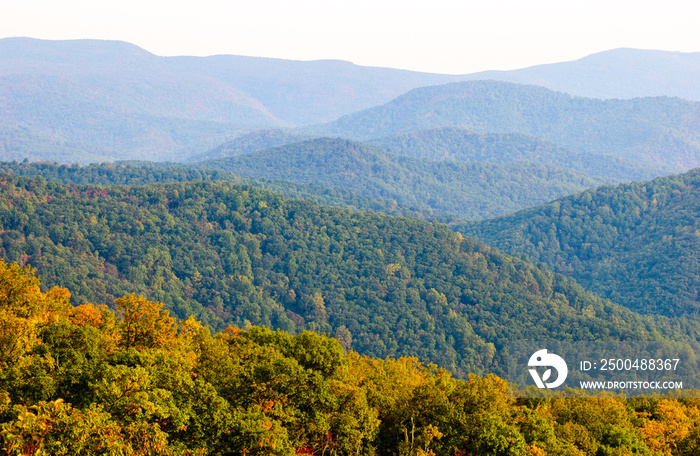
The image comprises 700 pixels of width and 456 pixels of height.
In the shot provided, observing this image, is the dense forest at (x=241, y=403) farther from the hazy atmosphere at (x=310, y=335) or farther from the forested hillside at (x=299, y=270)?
the forested hillside at (x=299, y=270)

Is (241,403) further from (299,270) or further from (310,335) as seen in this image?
(299,270)

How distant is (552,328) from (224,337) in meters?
95.6

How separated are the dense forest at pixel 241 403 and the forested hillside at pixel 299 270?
6816 cm

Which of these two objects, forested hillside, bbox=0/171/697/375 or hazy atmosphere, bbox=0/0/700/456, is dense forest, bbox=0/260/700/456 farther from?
forested hillside, bbox=0/171/697/375

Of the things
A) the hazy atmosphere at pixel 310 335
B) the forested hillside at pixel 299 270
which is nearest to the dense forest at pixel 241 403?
the hazy atmosphere at pixel 310 335

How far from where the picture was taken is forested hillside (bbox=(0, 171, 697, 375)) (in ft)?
394

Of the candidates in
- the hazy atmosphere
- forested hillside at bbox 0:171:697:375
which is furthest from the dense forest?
forested hillside at bbox 0:171:697:375

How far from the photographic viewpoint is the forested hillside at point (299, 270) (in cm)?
12006

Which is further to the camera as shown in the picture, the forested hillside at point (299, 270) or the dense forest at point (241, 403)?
the forested hillside at point (299, 270)

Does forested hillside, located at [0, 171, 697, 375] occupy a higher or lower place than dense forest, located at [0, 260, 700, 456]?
lower

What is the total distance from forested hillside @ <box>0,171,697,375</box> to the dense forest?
6816cm

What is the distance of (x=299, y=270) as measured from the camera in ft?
474

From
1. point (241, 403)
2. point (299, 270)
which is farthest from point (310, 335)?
point (299, 270)

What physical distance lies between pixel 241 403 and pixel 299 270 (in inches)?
4438
